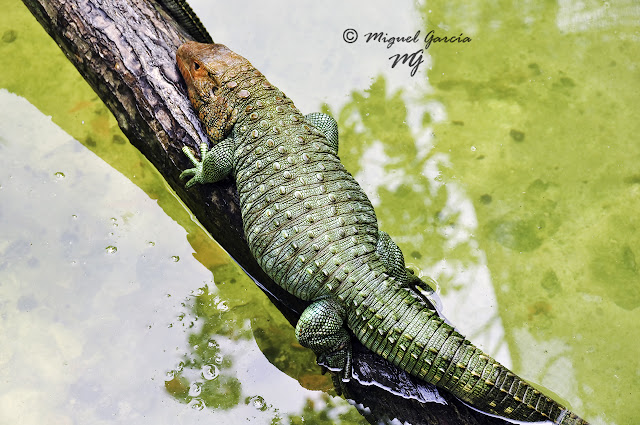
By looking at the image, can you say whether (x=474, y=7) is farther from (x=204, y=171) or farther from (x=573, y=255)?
(x=204, y=171)

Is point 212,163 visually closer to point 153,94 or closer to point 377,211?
point 153,94

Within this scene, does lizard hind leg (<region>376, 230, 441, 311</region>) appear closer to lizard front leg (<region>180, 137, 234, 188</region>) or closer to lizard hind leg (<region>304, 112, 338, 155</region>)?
lizard hind leg (<region>304, 112, 338, 155</region>)

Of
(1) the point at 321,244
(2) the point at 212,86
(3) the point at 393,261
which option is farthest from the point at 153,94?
(3) the point at 393,261

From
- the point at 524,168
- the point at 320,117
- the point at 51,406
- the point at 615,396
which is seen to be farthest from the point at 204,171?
the point at 615,396

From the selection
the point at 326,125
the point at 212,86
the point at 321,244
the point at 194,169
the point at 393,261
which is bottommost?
the point at 194,169

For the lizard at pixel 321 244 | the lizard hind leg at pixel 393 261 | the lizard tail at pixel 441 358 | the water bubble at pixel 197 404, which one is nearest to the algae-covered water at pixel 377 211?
the water bubble at pixel 197 404

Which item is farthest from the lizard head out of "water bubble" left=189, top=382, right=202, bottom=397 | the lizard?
"water bubble" left=189, top=382, right=202, bottom=397

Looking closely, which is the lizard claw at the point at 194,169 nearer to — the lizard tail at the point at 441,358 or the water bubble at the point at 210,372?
the water bubble at the point at 210,372
